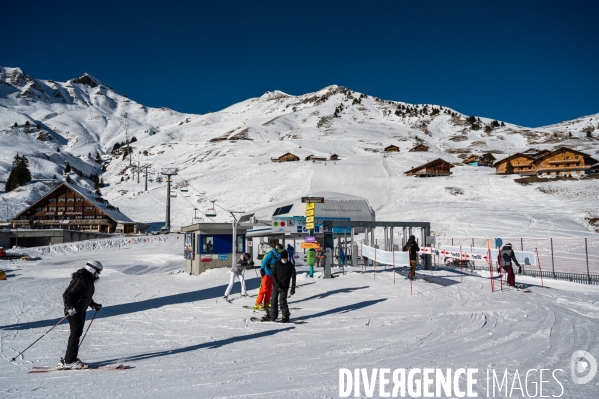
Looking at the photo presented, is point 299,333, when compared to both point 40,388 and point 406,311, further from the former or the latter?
point 40,388

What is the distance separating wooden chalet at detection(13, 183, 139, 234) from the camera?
6241 cm

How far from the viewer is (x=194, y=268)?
2164 centimetres

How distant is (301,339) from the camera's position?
820 cm

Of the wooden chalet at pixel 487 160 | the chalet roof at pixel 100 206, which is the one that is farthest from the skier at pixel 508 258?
the wooden chalet at pixel 487 160

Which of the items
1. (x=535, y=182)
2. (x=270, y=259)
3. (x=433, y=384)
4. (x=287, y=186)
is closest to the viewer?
(x=433, y=384)

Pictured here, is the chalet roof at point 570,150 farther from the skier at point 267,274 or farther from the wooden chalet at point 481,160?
the skier at point 267,274

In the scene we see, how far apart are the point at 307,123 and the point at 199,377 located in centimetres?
19700

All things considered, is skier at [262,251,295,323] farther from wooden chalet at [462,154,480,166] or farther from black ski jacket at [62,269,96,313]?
wooden chalet at [462,154,480,166]

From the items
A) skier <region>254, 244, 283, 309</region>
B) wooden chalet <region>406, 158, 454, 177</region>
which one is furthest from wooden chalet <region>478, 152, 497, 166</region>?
skier <region>254, 244, 283, 309</region>

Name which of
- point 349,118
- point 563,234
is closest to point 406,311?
point 563,234

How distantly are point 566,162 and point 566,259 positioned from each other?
70.0 m

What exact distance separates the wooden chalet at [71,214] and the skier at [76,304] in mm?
58384

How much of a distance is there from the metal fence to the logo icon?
10.5 metres

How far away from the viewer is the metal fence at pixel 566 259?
1909 centimetres
